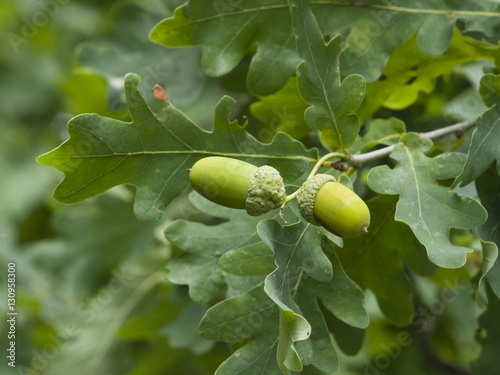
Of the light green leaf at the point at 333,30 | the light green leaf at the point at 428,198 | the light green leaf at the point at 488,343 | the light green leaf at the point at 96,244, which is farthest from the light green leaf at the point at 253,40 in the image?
the light green leaf at the point at 96,244

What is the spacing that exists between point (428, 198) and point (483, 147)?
0.14 meters

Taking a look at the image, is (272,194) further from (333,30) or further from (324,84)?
(333,30)

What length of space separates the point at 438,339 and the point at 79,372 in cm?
134

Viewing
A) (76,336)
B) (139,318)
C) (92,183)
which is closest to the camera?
(92,183)

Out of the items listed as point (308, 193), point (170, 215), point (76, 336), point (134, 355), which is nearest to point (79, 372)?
point (76, 336)

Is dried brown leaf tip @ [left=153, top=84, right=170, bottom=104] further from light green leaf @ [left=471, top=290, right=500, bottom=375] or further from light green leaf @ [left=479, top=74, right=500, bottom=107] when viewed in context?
light green leaf @ [left=471, top=290, right=500, bottom=375]

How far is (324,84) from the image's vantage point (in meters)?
1.12

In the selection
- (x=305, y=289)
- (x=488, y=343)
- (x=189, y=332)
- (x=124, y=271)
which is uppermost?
(x=305, y=289)

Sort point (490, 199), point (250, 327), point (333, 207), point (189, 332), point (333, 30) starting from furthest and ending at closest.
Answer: point (189, 332) < point (333, 30) < point (490, 199) < point (250, 327) < point (333, 207)

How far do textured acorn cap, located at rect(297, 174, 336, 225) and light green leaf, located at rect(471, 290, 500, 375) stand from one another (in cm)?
60

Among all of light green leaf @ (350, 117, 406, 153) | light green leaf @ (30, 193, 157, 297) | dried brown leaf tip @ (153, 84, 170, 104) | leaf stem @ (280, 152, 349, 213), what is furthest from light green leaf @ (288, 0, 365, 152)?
light green leaf @ (30, 193, 157, 297)

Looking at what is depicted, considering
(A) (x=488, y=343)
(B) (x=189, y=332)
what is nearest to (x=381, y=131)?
(A) (x=488, y=343)

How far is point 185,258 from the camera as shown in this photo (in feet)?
4.17

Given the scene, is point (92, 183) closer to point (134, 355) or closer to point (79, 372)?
point (79, 372)
